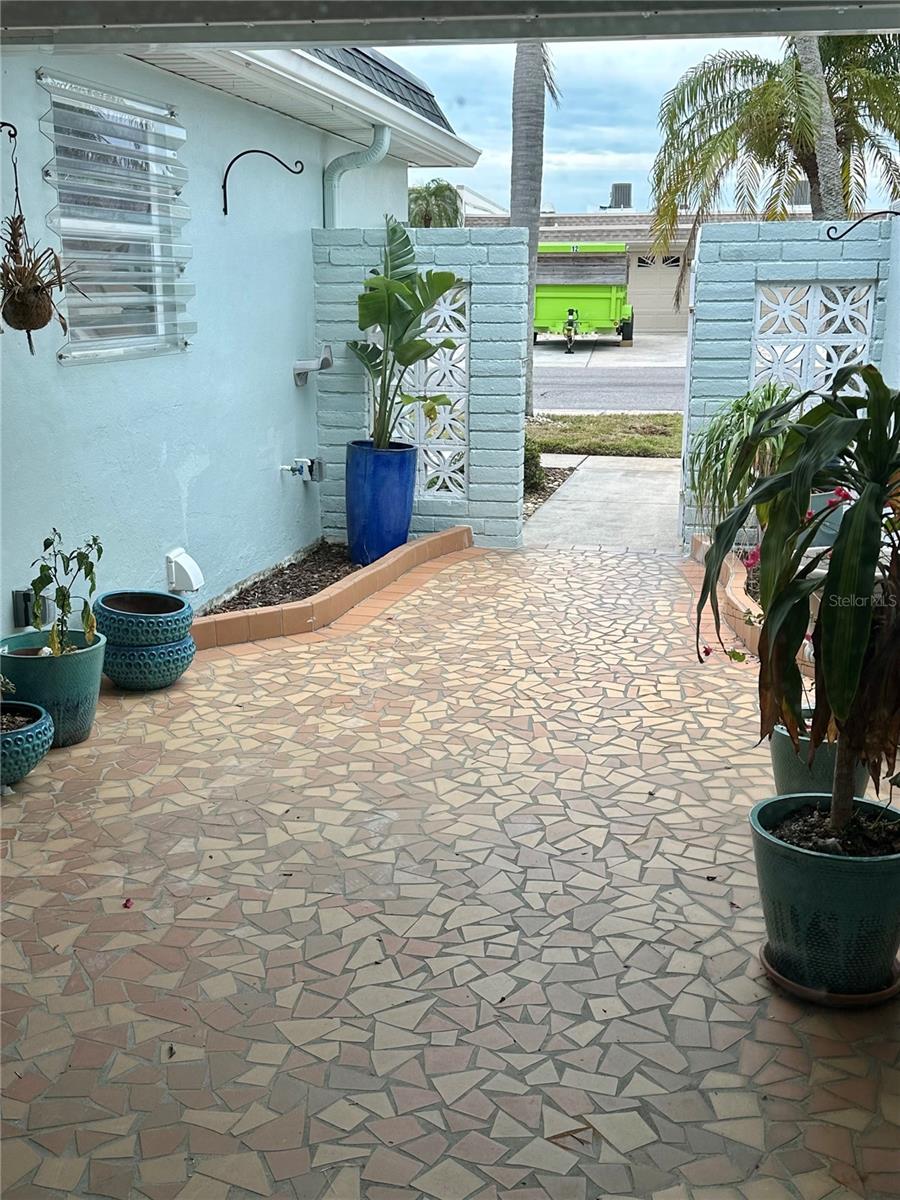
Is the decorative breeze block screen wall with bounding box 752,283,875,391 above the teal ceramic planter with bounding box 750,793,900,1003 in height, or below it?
above

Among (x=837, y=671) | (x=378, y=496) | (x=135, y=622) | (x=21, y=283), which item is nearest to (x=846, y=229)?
(x=378, y=496)

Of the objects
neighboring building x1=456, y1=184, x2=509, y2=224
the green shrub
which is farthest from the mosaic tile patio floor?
neighboring building x1=456, y1=184, x2=509, y2=224

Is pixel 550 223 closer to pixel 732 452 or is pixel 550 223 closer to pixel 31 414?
pixel 732 452


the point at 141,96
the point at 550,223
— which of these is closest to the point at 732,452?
the point at 141,96

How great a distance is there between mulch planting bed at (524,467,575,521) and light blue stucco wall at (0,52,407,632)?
83.6 inches

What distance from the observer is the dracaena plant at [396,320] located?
8000mm

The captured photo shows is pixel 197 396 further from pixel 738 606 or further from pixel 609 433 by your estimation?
pixel 609 433

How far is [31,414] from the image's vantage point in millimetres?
5234

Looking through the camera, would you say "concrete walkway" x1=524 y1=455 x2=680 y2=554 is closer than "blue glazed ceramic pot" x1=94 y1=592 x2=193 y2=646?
No

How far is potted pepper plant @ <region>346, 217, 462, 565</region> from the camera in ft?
26.5

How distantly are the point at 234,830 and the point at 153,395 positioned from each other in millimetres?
2880

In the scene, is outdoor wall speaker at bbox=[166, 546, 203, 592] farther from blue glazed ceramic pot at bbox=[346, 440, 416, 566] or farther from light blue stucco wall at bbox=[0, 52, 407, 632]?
blue glazed ceramic pot at bbox=[346, 440, 416, 566]

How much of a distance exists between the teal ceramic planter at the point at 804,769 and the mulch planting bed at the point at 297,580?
147 inches

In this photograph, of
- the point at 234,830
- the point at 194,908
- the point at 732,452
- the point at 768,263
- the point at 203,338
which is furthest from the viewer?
the point at 768,263
